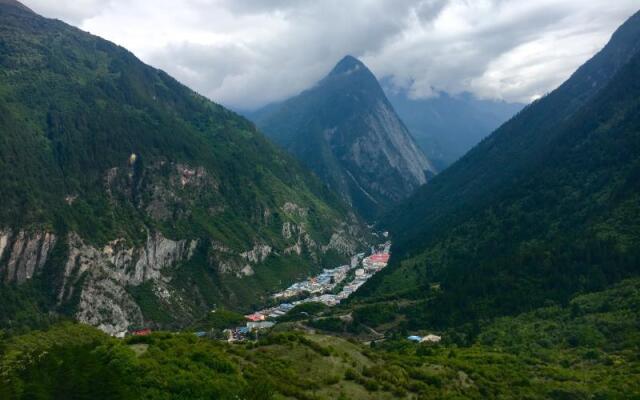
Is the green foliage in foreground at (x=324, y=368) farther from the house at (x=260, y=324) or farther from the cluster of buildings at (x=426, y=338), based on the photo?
the house at (x=260, y=324)

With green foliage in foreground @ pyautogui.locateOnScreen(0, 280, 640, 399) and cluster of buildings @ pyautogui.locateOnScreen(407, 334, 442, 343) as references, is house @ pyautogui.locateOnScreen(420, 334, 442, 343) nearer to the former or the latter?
cluster of buildings @ pyautogui.locateOnScreen(407, 334, 442, 343)

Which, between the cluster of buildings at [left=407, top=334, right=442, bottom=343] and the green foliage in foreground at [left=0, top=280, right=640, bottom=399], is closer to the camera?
the green foliage in foreground at [left=0, top=280, right=640, bottom=399]

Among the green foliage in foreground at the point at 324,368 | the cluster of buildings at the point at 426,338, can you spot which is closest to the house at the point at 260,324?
the cluster of buildings at the point at 426,338

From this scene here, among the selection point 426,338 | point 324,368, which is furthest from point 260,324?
point 324,368

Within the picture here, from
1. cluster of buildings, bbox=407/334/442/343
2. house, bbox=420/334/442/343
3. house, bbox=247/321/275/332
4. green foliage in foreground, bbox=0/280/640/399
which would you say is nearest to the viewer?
green foliage in foreground, bbox=0/280/640/399

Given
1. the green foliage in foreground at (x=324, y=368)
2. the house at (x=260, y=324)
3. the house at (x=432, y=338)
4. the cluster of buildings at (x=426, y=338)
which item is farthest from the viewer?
the house at (x=260, y=324)

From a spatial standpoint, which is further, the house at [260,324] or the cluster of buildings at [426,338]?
the house at [260,324]

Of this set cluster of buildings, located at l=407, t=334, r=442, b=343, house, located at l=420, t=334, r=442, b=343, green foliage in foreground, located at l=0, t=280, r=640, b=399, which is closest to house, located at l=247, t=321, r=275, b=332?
cluster of buildings, located at l=407, t=334, r=442, b=343

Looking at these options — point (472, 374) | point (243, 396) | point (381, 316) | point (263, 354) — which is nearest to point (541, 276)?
point (381, 316)
